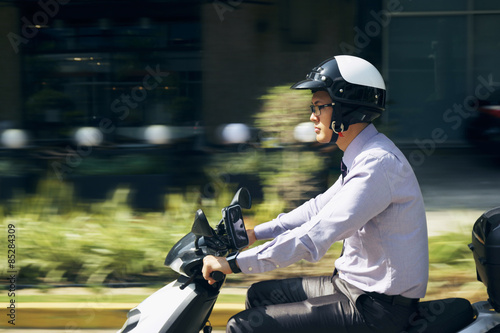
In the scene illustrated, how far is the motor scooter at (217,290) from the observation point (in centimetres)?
218

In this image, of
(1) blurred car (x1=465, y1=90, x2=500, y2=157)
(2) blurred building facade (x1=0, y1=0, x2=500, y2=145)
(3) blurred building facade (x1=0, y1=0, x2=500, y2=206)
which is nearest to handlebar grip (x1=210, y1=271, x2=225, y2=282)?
(3) blurred building facade (x1=0, y1=0, x2=500, y2=206)

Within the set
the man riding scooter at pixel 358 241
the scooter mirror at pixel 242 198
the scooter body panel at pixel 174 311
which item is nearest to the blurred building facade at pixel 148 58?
the scooter mirror at pixel 242 198

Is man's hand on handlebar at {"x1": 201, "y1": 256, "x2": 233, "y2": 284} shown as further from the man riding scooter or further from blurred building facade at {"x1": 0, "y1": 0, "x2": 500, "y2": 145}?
blurred building facade at {"x1": 0, "y1": 0, "x2": 500, "y2": 145}

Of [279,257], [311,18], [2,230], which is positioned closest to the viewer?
[279,257]

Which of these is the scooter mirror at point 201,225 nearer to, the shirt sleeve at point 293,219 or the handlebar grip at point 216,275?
the handlebar grip at point 216,275

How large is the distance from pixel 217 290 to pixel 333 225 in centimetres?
56

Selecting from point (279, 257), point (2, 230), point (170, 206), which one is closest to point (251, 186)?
point (170, 206)

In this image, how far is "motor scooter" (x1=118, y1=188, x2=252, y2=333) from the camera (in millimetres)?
2277

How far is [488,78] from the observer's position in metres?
12.2

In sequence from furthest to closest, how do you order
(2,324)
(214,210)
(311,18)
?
(311,18) → (214,210) → (2,324)

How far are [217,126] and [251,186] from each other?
99.1 inches

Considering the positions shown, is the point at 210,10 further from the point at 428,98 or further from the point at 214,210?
the point at 428,98

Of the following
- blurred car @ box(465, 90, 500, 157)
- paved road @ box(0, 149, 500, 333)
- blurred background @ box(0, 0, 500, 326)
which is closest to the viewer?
paved road @ box(0, 149, 500, 333)

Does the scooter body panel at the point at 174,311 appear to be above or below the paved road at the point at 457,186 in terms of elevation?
below
